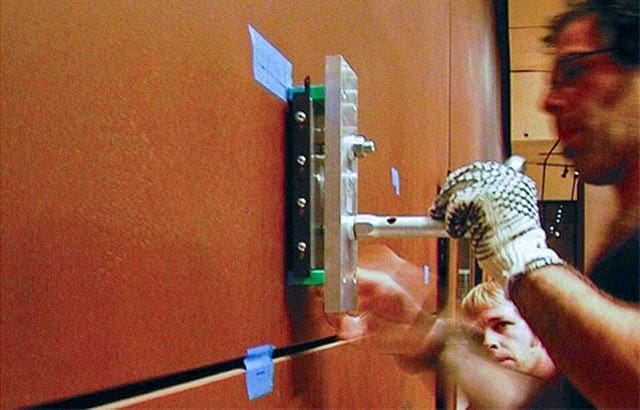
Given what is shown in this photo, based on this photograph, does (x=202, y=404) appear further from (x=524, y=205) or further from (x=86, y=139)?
(x=524, y=205)

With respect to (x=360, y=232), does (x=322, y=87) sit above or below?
above

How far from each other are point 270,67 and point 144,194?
11.2 inches

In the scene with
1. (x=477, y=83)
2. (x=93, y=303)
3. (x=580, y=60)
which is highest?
(x=477, y=83)

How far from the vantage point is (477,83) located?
10.4ft

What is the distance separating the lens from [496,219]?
95 centimetres

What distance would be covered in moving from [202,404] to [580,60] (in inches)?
29.1

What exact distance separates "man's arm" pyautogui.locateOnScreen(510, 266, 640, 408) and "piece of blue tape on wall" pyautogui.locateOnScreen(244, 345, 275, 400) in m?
0.35

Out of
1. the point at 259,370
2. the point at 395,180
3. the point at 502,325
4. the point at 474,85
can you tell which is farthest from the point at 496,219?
the point at 474,85

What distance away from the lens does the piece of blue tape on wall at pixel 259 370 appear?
28.9 inches

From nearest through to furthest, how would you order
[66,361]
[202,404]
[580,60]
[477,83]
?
[66,361], [202,404], [580,60], [477,83]

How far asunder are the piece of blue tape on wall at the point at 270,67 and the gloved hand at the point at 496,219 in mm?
256

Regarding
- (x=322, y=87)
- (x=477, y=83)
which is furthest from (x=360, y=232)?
(x=477, y=83)

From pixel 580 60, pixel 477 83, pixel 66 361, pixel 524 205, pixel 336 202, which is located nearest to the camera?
pixel 66 361

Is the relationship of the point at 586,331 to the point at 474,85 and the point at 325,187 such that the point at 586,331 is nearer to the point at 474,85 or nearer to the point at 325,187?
the point at 325,187
